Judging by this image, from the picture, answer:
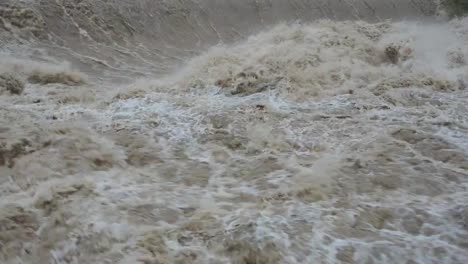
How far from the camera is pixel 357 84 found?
702 centimetres

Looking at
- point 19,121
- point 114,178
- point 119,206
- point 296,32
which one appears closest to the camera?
point 119,206

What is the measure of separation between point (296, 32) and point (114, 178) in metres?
5.70

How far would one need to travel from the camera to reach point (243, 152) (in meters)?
5.14

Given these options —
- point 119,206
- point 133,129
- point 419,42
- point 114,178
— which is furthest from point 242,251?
point 419,42

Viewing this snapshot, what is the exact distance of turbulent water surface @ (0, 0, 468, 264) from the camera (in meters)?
3.57

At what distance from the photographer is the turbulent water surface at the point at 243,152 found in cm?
357

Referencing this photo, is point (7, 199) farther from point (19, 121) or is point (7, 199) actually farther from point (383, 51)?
point (383, 51)

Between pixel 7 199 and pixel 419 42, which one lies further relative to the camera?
pixel 419 42

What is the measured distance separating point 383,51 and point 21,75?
5748 millimetres

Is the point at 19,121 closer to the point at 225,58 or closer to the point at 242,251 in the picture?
the point at 242,251

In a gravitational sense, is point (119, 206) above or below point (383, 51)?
below

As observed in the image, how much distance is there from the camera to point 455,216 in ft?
12.5

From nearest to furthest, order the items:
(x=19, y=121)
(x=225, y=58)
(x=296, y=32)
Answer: (x=19, y=121) → (x=225, y=58) → (x=296, y=32)

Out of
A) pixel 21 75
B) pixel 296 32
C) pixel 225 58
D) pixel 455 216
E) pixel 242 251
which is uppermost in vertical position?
pixel 296 32
